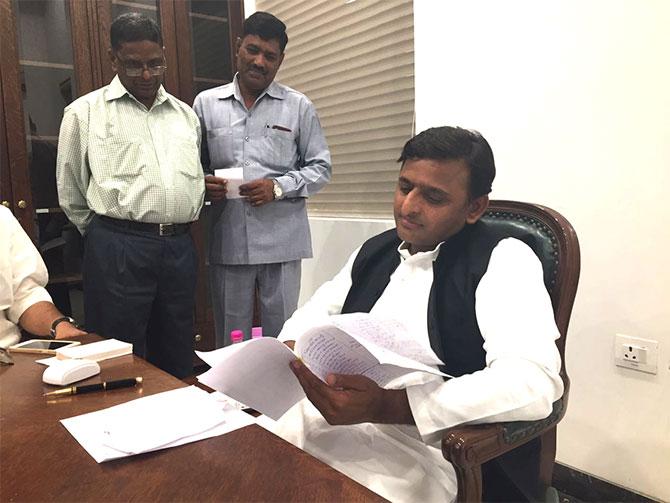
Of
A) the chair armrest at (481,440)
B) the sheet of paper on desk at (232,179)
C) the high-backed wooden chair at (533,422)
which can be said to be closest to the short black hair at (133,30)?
the sheet of paper on desk at (232,179)

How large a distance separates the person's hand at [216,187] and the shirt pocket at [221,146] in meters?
0.13

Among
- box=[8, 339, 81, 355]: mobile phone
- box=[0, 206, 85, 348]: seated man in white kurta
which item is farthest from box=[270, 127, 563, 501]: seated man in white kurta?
box=[0, 206, 85, 348]: seated man in white kurta

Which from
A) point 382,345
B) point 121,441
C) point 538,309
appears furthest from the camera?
point 538,309

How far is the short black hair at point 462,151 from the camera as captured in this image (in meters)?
1.12

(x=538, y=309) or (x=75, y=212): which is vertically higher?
(x=75, y=212)

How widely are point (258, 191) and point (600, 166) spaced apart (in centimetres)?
115

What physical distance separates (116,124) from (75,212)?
0.35 m

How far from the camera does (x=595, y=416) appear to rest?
5.79 ft

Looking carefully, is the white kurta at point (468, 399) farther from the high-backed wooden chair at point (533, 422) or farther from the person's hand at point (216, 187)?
the person's hand at point (216, 187)

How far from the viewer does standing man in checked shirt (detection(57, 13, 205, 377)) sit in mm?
1871

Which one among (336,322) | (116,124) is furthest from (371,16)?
(336,322)

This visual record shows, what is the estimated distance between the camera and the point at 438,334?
1.10 metres

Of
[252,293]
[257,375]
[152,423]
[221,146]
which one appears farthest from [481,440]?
[221,146]

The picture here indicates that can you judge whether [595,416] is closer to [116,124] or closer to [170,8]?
[116,124]
